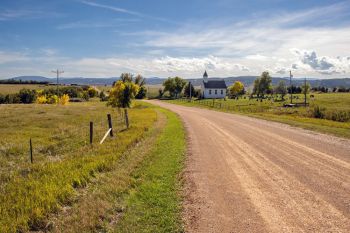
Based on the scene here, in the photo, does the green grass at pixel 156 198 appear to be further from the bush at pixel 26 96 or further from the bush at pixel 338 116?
the bush at pixel 26 96

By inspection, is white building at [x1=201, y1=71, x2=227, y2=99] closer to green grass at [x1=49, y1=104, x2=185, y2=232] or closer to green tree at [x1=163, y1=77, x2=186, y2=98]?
green tree at [x1=163, y1=77, x2=186, y2=98]

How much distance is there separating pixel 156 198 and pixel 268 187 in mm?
3311

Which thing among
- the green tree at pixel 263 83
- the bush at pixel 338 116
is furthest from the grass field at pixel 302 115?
the green tree at pixel 263 83

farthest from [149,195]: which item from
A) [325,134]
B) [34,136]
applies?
[34,136]

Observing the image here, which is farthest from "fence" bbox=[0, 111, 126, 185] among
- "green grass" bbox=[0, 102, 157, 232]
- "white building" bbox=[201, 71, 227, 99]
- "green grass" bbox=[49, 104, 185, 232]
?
"white building" bbox=[201, 71, 227, 99]

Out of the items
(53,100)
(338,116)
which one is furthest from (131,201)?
(53,100)

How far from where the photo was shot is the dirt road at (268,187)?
7.40m

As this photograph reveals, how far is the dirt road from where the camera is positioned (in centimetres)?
740

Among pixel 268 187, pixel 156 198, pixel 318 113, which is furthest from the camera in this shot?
pixel 318 113

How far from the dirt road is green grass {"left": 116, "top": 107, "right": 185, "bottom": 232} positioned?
37cm

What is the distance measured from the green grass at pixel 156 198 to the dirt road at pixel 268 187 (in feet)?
1.22

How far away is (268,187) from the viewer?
392 inches

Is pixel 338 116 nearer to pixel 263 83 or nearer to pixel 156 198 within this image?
pixel 156 198

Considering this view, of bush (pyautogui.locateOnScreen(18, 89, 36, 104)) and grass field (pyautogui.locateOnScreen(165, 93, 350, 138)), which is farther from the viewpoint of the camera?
bush (pyautogui.locateOnScreen(18, 89, 36, 104))
